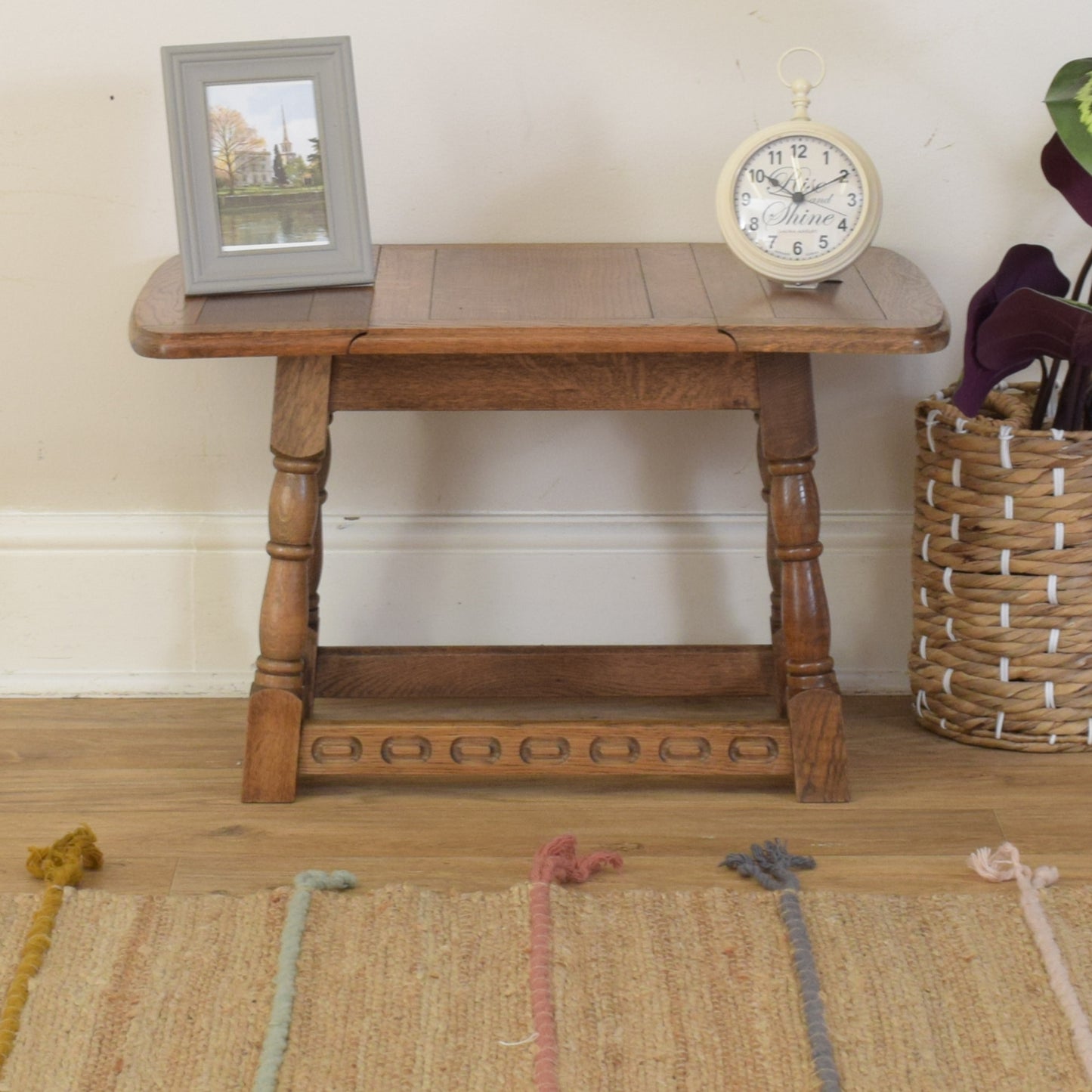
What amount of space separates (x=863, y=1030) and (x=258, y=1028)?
49cm

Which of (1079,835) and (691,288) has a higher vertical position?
(691,288)

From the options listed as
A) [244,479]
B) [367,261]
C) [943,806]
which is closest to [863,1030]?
[943,806]

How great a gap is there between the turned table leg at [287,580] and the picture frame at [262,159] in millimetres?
114

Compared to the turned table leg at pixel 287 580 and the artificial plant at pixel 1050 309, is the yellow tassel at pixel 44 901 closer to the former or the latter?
the turned table leg at pixel 287 580

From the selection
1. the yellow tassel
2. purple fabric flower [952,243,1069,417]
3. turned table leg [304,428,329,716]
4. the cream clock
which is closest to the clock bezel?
the cream clock

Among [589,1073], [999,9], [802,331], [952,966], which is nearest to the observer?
[589,1073]

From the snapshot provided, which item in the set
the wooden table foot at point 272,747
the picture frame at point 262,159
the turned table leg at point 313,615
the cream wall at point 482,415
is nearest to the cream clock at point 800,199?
the cream wall at point 482,415

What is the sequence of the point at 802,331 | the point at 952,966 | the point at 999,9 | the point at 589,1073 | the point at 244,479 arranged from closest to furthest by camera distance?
the point at 589,1073 → the point at 952,966 → the point at 802,331 → the point at 999,9 → the point at 244,479

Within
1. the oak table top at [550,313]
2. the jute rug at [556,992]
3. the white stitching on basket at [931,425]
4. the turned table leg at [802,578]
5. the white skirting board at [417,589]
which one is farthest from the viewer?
the white skirting board at [417,589]

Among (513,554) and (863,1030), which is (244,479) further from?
(863,1030)

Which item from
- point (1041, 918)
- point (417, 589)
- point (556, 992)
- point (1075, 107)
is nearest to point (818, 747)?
point (1041, 918)

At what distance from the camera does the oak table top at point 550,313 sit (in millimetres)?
1316

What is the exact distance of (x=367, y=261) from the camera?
144 cm

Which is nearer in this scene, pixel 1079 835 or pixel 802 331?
pixel 802 331
